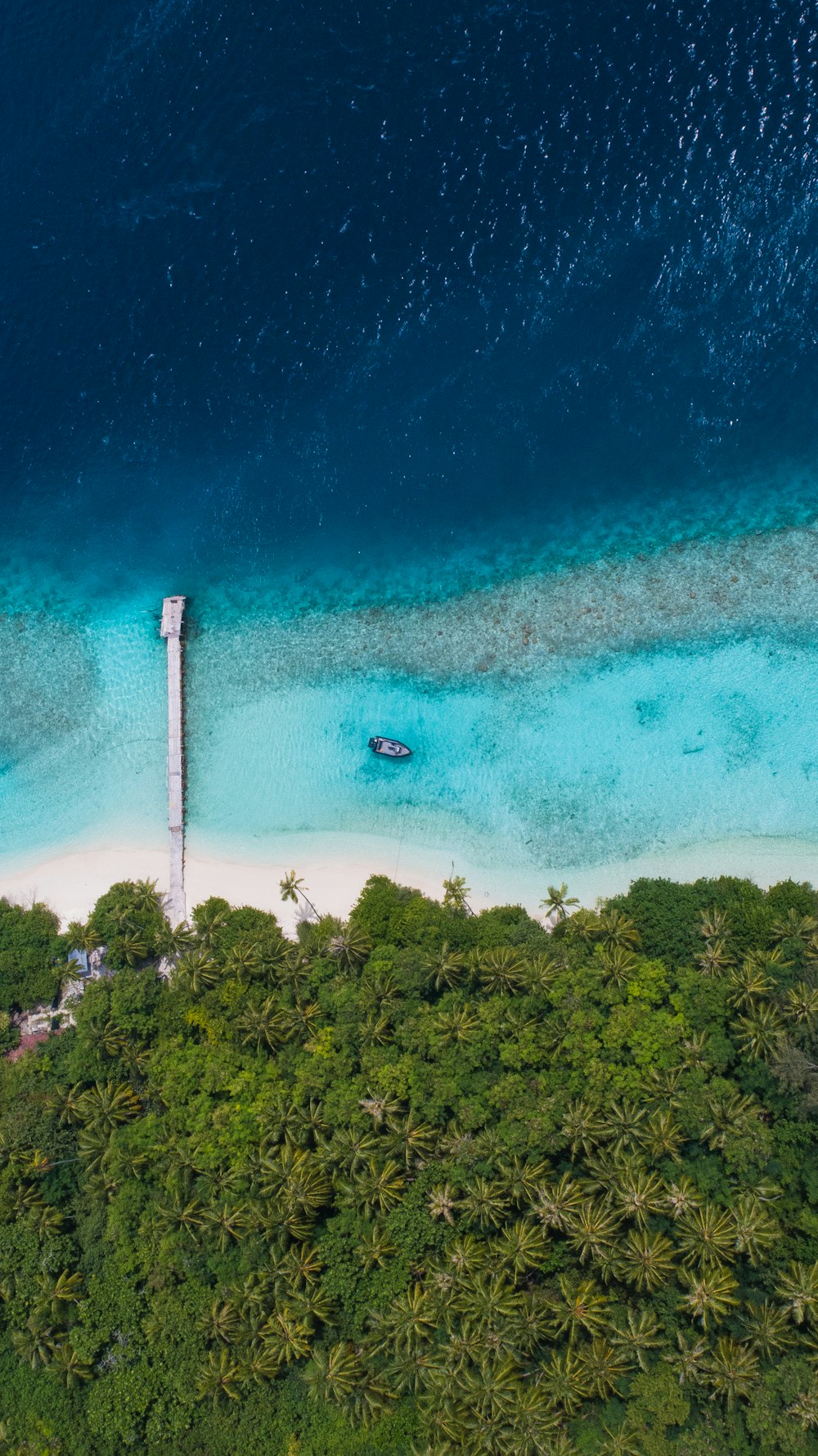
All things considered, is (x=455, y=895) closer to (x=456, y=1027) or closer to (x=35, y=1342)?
(x=456, y=1027)

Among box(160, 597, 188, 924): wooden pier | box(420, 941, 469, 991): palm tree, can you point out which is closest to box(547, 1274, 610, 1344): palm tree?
box(420, 941, 469, 991): palm tree

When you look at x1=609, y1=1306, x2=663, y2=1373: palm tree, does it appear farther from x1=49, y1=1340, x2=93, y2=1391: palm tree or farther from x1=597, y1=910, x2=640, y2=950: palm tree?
x1=49, y1=1340, x2=93, y2=1391: palm tree

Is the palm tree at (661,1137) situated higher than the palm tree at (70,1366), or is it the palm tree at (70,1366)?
the palm tree at (661,1137)

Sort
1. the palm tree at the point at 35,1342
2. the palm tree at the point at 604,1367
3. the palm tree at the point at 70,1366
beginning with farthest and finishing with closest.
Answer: the palm tree at the point at 35,1342 < the palm tree at the point at 70,1366 < the palm tree at the point at 604,1367

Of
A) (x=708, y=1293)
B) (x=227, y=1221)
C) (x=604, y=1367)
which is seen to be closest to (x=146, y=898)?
(x=227, y=1221)

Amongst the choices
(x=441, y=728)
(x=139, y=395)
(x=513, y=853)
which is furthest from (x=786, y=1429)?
(x=139, y=395)

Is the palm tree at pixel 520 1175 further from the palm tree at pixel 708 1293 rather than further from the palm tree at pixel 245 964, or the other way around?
the palm tree at pixel 245 964

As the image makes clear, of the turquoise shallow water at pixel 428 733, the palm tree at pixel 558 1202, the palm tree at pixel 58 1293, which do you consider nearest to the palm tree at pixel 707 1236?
the palm tree at pixel 558 1202

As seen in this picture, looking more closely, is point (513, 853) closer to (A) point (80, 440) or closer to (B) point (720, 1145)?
(B) point (720, 1145)
